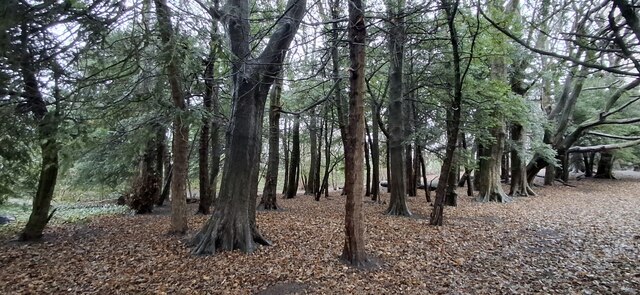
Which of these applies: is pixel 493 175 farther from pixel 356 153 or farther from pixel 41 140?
pixel 41 140

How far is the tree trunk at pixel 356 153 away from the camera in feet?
17.4

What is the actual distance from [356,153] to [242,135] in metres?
2.17

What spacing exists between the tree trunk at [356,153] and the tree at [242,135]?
1429 millimetres

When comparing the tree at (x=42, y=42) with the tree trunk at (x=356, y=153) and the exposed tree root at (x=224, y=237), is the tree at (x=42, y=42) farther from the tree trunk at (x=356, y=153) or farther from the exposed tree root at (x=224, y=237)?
the tree trunk at (x=356, y=153)

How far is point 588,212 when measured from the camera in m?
10.1

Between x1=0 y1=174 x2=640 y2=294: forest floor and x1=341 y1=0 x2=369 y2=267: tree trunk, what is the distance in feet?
1.23

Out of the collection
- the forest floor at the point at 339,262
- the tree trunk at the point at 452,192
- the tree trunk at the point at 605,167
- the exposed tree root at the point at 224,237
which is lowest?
the forest floor at the point at 339,262

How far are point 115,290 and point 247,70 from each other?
394 cm

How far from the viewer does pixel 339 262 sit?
17.7ft

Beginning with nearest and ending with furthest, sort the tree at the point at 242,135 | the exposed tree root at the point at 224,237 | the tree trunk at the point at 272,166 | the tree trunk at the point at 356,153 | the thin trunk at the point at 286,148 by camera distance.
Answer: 1. the tree trunk at the point at 356,153
2. the exposed tree root at the point at 224,237
3. the tree at the point at 242,135
4. the tree trunk at the point at 272,166
5. the thin trunk at the point at 286,148

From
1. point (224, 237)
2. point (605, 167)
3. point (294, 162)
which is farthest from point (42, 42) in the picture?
point (605, 167)

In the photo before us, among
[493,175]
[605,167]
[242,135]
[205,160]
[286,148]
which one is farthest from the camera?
[605,167]

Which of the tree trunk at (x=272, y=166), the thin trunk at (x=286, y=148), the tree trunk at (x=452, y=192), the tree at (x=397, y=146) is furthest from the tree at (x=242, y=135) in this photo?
the thin trunk at (x=286, y=148)

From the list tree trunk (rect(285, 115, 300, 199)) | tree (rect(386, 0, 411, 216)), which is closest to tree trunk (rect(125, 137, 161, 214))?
tree trunk (rect(285, 115, 300, 199))
